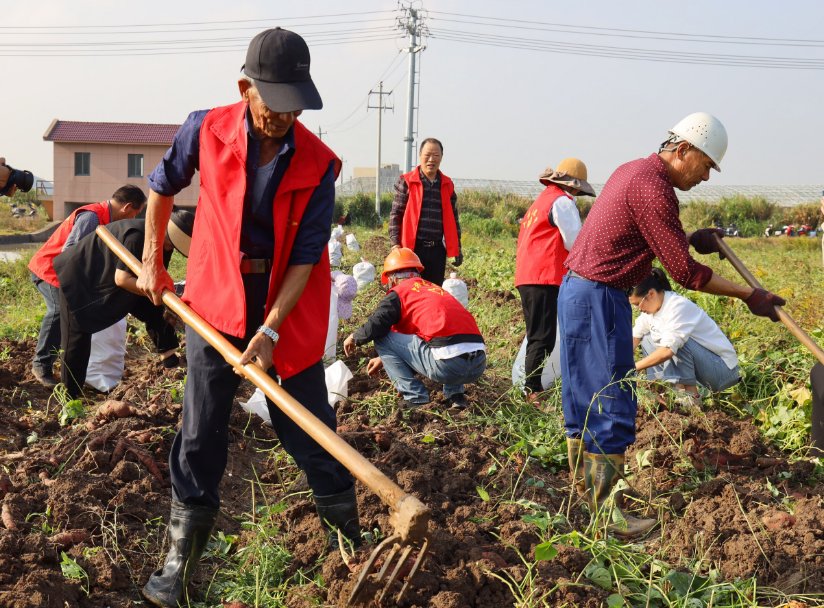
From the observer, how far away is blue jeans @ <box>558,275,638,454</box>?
287cm

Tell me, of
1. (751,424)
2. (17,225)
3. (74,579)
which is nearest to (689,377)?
(751,424)

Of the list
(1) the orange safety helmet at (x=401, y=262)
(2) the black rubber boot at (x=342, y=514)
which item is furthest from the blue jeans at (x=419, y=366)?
(2) the black rubber boot at (x=342, y=514)

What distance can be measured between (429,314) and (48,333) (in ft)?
9.13

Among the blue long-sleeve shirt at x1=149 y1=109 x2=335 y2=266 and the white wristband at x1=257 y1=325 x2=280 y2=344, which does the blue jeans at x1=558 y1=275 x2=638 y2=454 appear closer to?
the blue long-sleeve shirt at x1=149 y1=109 x2=335 y2=266

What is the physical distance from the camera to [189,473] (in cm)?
220

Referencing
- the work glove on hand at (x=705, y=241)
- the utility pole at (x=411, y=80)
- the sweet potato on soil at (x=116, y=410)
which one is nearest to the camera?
the work glove on hand at (x=705, y=241)

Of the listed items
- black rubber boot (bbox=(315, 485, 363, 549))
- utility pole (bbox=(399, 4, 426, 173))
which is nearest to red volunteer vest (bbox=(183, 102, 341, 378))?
black rubber boot (bbox=(315, 485, 363, 549))

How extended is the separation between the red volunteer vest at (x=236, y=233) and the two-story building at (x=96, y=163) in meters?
27.0

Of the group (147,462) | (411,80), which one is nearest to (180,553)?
(147,462)

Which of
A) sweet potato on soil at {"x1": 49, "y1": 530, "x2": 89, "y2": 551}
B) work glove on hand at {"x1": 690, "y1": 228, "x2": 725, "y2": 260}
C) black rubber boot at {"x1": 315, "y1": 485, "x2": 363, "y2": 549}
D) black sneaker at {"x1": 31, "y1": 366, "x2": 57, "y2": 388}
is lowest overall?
black sneaker at {"x1": 31, "y1": 366, "x2": 57, "y2": 388}

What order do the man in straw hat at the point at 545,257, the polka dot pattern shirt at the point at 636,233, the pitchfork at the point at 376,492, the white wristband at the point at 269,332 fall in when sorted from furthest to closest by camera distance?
the man in straw hat at the point at 545,257
the polka dot pattern shirt at the point at 636,233
the white wristband at the point at 269,332
the pitchfork at the point at 376,492

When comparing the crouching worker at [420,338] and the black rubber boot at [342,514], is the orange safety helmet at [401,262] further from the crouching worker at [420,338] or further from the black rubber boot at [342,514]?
the black rubber boot at [342,514]

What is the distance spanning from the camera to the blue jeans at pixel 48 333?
181 inches

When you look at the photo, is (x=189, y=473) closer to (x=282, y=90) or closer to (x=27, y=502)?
(x=27, y=502)
